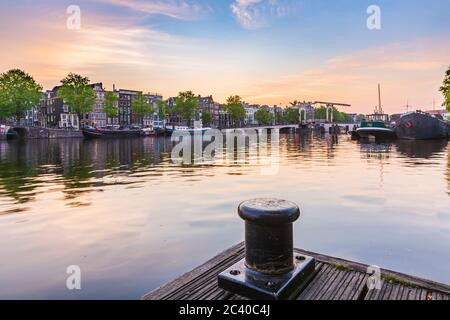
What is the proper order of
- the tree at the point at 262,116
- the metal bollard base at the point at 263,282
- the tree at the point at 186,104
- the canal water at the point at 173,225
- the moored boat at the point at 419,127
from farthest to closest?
the tree at the point at 262,116 < the tree at the point at 186,104 < the moored boat at the point at 419,127 < the canal water at the point at 173,225 < the metal bollard base at the point at 263,282

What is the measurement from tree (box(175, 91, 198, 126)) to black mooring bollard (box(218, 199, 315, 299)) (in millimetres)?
104658

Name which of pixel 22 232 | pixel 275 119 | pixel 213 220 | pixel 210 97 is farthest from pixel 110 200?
pixel 275 119

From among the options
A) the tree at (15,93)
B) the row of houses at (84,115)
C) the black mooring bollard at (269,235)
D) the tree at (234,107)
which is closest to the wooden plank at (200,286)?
the black mooring bollard at (269,235)

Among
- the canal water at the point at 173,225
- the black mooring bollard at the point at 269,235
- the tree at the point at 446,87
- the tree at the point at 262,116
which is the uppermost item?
the tree at the point at 262,116

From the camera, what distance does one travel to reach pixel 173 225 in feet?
30.1

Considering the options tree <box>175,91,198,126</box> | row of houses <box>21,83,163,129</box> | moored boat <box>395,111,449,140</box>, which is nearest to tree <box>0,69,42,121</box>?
row of houses <box>21,83,163,129</box>

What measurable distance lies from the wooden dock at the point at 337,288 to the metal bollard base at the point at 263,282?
0.27 feet

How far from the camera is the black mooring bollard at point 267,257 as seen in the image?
13.6ft

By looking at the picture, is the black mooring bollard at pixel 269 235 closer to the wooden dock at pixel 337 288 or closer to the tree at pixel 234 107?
the wooden dock at pixel 337 288

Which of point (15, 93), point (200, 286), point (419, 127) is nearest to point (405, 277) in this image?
point (200, 286)

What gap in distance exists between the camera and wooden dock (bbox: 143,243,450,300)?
4102mm

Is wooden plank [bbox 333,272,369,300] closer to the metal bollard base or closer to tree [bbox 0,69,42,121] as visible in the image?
the metal bollard base
